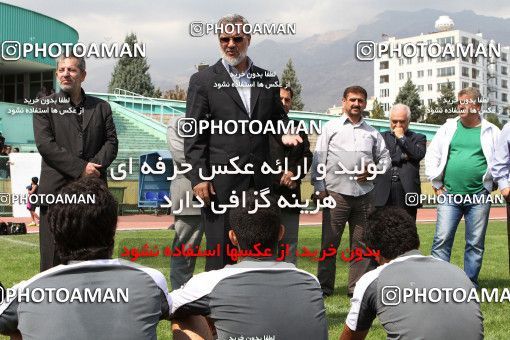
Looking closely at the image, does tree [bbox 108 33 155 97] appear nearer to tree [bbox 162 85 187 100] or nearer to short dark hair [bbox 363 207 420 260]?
tree [bbox 162 85 187 100]

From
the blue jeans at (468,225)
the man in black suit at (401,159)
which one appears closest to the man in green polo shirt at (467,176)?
the blue jeans at (468,225)

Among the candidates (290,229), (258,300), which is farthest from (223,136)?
(258,300)

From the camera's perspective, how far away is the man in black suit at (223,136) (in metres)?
5.09

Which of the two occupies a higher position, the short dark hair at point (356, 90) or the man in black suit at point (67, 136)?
the short dark hair at point (356, 90)

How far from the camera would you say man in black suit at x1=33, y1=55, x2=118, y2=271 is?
5344 mm

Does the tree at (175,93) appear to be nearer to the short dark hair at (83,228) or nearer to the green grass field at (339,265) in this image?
the green grass field at (339,265)

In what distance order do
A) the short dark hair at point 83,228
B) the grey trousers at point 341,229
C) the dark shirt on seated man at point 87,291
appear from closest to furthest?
the dark shirt on seated man at point 87,291 → the short dark hair at point 83,228 → the grey trousers at point 341,229

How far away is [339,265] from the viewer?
9.91 meters

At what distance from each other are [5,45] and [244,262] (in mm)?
5354

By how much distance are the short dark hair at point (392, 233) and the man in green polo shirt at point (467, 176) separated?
13.1 ft

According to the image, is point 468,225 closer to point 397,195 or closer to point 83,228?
point 397,195

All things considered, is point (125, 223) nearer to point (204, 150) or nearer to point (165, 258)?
point (165, 258)

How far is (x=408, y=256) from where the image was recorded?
3.50 m

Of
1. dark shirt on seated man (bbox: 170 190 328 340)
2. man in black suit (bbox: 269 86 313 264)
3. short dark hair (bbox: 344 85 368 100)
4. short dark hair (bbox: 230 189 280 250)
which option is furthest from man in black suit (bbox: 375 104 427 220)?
dark shirt on seated man (bbox: 170 190 328 340)
